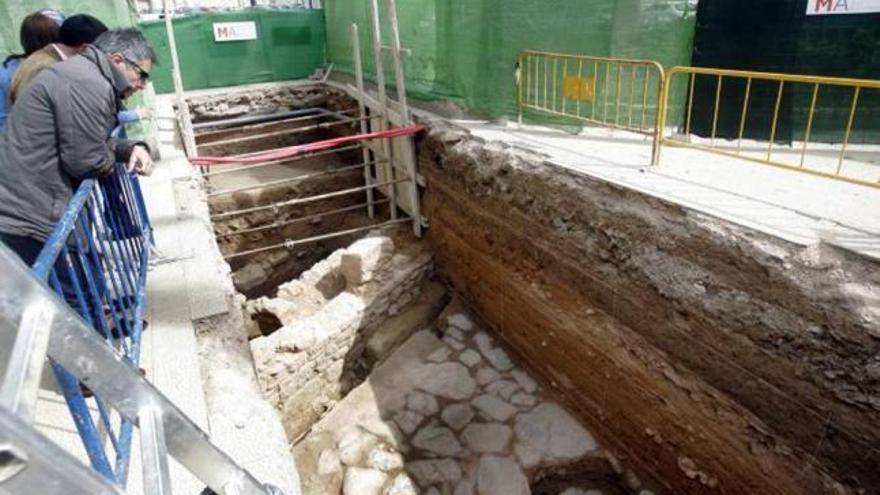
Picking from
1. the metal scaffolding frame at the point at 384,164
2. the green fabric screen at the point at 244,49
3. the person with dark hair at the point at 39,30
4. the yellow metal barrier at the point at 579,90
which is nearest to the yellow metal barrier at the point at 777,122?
the yellow metal barrier at the point at 579,90

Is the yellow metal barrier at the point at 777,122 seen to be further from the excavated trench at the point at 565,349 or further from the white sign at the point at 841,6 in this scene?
the excavated trench at the point at 565,349

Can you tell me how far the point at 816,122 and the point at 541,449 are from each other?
4660 mm

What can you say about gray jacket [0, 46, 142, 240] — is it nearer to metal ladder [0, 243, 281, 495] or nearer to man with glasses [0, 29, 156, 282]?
man with glasses [0, 29, 156, 282]

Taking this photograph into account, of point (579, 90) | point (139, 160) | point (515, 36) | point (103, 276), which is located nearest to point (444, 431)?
point (103, 276)

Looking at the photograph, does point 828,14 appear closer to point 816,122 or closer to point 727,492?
point 816,122

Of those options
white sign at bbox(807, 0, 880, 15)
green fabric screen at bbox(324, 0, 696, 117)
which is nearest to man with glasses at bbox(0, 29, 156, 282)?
green fabric screen at bbox(324, 0, 696, 117)

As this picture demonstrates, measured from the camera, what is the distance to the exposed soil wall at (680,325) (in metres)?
3.10

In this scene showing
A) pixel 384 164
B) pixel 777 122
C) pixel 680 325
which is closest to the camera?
pixel 680 325

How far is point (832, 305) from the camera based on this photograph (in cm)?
305

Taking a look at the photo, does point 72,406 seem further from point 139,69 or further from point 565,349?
point 565,349

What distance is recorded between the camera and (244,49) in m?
11.7

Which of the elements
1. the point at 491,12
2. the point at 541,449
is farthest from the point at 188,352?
the point at 491,12

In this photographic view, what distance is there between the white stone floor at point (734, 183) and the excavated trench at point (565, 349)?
18 cm

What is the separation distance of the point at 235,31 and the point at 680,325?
10879 mm
